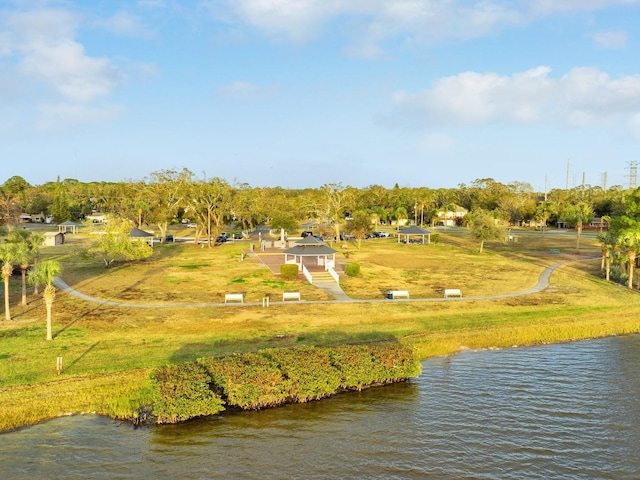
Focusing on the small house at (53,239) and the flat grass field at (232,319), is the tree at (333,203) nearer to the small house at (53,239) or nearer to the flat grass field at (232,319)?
the flat grass field at (232,319)

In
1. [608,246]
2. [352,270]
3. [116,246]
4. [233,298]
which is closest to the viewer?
[233,298]

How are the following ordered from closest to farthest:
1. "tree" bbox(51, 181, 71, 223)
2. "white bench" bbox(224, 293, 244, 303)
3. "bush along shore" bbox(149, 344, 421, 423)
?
1. "bush along shore" bbox(149, 344, 421, 423)
2. "white bench" bbox(224, 293, 244, 303)
3. "tree" bbox(51, 181, 71, 223)

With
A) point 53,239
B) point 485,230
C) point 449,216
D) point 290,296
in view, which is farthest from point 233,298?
point 449,216

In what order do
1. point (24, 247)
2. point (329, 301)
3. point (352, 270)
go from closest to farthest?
point (24, 247)
point (329, 301)
point (352, 270)

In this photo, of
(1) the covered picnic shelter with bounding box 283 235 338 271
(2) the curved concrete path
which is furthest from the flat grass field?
(1) the covered picnic shelter with bounding box 283 235 338 271

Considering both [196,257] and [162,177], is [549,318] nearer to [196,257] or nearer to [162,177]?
[196,257]

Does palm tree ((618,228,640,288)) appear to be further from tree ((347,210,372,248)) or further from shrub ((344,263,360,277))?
tree ((347,210,372,248))

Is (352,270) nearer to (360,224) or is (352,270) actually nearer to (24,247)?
(24,247)
